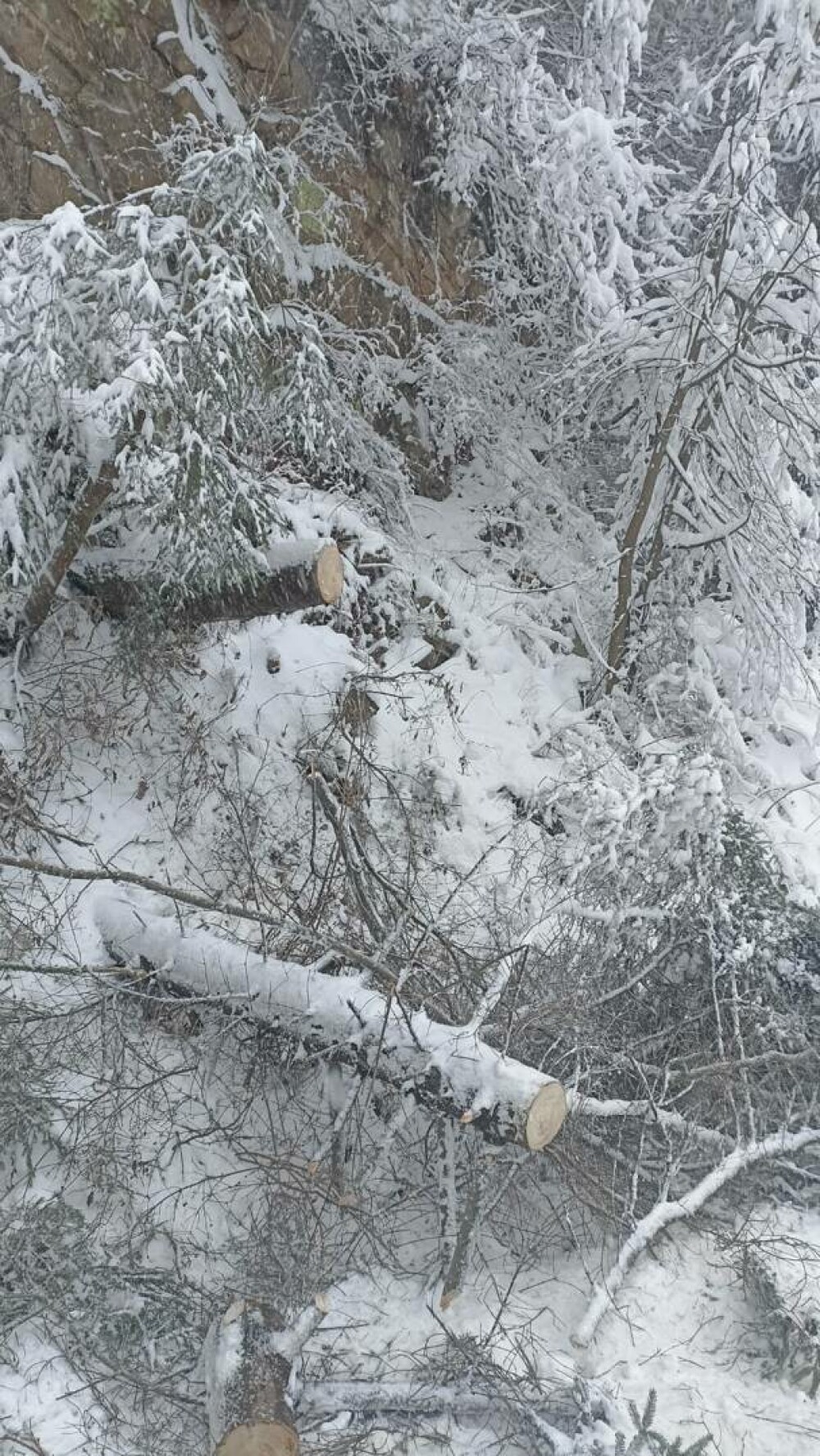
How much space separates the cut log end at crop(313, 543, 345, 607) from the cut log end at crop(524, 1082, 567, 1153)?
2622 millimetres

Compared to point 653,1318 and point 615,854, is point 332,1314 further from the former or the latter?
point 615,854

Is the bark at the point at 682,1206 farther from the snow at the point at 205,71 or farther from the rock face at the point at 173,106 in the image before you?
the snow at the point at 205,71

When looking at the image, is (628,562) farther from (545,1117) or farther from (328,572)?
(545,1117)

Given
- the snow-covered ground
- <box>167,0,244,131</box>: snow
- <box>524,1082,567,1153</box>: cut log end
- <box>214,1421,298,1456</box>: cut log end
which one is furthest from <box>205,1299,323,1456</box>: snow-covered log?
<box>167,0,244,131</box>: snow

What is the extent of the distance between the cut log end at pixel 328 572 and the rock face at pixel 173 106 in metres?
2.51

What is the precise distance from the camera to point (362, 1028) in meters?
4.24

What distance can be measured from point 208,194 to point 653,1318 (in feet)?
17.0

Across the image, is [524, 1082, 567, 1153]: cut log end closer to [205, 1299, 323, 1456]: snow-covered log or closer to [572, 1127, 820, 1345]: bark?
[572, 1127, 820, 1345]: bark

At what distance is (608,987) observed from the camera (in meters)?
5.41

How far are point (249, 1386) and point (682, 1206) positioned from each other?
6.44 feet

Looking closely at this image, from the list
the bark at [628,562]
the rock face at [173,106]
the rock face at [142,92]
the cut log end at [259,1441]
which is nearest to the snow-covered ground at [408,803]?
the bark at [628,562]

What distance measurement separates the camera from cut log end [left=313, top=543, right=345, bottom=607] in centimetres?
520

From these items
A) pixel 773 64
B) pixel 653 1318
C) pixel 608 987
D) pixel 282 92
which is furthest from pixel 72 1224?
pixel 773 64

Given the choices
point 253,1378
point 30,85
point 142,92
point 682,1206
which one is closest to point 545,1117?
point 682,1206
